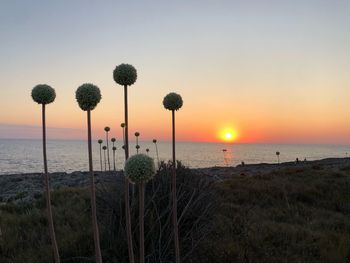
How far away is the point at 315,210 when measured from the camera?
33.7 ft

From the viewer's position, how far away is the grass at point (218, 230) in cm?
480

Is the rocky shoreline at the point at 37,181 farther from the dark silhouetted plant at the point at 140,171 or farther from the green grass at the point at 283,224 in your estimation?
the dark silhouetted plant at the point at 140,171

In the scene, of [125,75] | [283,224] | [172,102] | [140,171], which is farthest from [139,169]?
[283,224]

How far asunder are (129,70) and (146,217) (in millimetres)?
2329

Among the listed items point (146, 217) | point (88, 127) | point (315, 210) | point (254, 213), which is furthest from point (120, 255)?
point (315, 210)

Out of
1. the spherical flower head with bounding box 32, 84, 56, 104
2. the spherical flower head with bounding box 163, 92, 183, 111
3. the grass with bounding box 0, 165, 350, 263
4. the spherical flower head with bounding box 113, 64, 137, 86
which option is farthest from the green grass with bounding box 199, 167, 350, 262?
the spherical flower head with bounding box 32, 84, 56, 104

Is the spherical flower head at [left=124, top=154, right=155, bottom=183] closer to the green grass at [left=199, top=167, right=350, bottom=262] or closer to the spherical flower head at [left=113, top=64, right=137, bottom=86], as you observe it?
the spherical flower head at [left=113, top=64, right=137, bottom=86]

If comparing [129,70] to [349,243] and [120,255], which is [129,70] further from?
[349,243]

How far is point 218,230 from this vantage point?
6.57m

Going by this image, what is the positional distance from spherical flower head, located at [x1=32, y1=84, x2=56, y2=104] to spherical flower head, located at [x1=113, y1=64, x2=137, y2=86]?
1.42ft

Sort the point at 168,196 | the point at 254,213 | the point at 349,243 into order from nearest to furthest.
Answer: the point at 168,196
the point at 349,243
the point at 254,213

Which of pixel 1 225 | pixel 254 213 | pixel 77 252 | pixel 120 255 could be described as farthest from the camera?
pixel 254 213

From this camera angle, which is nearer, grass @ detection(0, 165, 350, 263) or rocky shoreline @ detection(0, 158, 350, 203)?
grass @ detection(0, 165, 350, 263)

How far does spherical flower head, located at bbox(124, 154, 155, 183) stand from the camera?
2.11 meters
